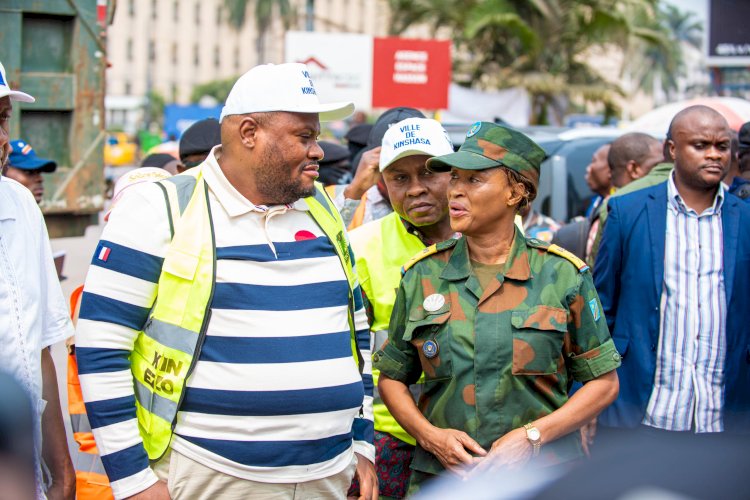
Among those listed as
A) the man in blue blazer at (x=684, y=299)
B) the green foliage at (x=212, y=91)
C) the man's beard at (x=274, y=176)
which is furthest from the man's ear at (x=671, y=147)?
the green foliage at (x=212, y=91)

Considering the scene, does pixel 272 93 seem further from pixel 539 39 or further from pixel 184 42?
pixel 184 42

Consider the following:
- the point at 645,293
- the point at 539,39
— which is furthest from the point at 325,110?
the point at 539,39

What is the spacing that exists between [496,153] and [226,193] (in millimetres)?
925

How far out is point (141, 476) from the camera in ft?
9.48

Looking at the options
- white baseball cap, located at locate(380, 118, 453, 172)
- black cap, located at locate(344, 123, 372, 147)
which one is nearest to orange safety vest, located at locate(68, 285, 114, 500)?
white baseball cap, located at locate(380, 118, 453, 172)

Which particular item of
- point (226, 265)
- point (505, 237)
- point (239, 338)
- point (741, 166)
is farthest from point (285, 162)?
point (741, 166)

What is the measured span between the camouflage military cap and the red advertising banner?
8.08 meters

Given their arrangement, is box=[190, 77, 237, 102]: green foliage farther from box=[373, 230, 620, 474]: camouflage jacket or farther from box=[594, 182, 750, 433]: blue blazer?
box=[373, 230, 620, 474]: camouflage jacket

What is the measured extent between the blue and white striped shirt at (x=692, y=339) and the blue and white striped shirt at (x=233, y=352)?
173cm

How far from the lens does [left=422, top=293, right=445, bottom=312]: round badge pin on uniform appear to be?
3266mm

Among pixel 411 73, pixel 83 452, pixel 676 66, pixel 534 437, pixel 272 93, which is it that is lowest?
pixel 83 452

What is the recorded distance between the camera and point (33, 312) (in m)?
2.81

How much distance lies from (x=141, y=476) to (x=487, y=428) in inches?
42.7

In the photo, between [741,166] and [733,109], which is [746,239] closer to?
[741,166]
